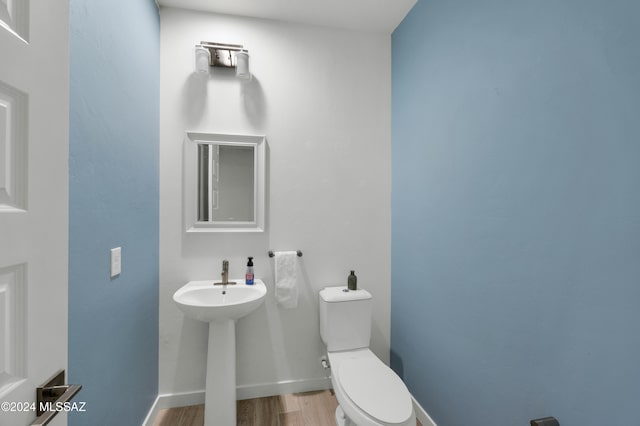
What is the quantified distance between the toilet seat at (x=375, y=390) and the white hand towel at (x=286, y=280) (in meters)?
0.51

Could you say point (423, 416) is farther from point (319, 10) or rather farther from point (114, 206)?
point (319, 10)

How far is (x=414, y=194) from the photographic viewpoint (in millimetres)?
1819

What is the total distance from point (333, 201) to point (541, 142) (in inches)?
48.7

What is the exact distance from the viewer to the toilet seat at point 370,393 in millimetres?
1197

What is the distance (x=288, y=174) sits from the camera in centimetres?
196

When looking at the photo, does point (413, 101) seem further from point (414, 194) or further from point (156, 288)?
point (156, 288)

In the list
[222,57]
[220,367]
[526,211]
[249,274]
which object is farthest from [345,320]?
[222,57]

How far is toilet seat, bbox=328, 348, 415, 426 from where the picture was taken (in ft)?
3.93

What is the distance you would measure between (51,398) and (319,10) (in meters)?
2.19

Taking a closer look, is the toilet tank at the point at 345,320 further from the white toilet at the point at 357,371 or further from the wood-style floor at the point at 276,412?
the wood-style floor at the point at 276,412

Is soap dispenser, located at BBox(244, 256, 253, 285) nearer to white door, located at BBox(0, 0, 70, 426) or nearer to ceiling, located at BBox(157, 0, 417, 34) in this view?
white door, located at BBox(0, 0, 70, 426)

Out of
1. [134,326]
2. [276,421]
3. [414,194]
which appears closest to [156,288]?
[134,326]

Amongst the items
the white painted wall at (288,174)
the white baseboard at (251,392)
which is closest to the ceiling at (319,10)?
the white painted wall at (288,174)

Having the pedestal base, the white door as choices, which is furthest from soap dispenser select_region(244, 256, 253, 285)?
the white door
